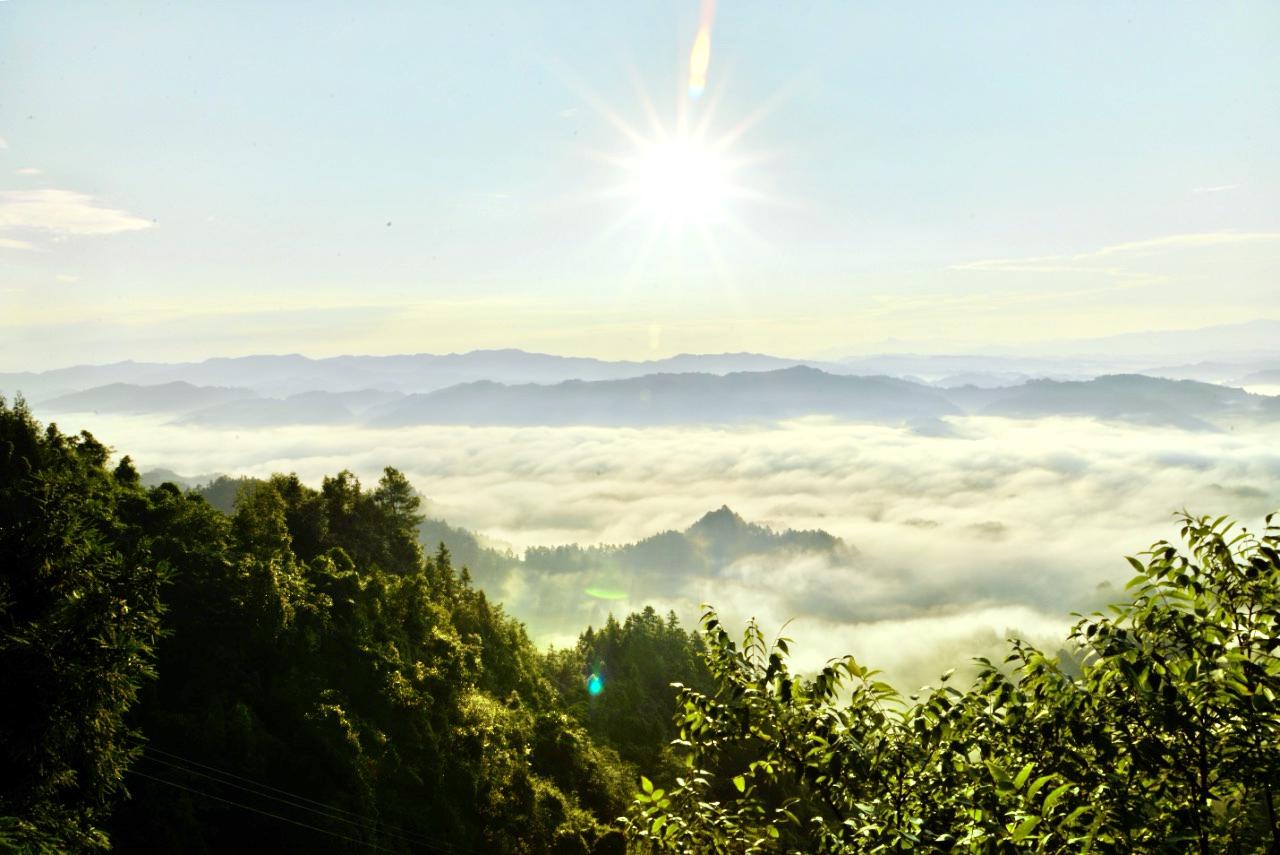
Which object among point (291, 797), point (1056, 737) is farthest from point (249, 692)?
point (1056, 737)

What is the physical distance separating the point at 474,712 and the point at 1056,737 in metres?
45.4

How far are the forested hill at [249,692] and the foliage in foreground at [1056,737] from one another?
15.2ft

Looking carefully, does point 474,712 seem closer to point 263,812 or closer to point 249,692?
point 249,692

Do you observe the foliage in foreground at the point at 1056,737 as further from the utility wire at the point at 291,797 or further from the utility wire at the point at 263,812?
the utility wire at the point at 291,797

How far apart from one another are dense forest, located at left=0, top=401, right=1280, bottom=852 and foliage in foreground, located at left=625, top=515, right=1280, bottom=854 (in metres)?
0.04

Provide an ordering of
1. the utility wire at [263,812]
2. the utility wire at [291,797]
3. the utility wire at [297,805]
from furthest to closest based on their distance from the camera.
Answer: the utility wire at [291,797], the utility wire at [297,805], the utility wire at [263,812]

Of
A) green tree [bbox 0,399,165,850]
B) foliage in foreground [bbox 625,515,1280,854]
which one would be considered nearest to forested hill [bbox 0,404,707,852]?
green tree [bbox 0,399,165,850]

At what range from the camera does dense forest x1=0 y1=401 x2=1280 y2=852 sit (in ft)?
20.0

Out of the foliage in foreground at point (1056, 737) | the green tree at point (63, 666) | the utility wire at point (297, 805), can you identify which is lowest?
the utility wire at point (297, 805)

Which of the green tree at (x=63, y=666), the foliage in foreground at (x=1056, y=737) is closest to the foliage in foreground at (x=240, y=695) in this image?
the green tree at (x=63, y=666)

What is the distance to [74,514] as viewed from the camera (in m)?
16.8

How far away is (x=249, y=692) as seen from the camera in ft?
114

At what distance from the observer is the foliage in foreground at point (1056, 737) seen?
18.4 ft

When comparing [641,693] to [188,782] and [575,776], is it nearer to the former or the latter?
[575,776]
